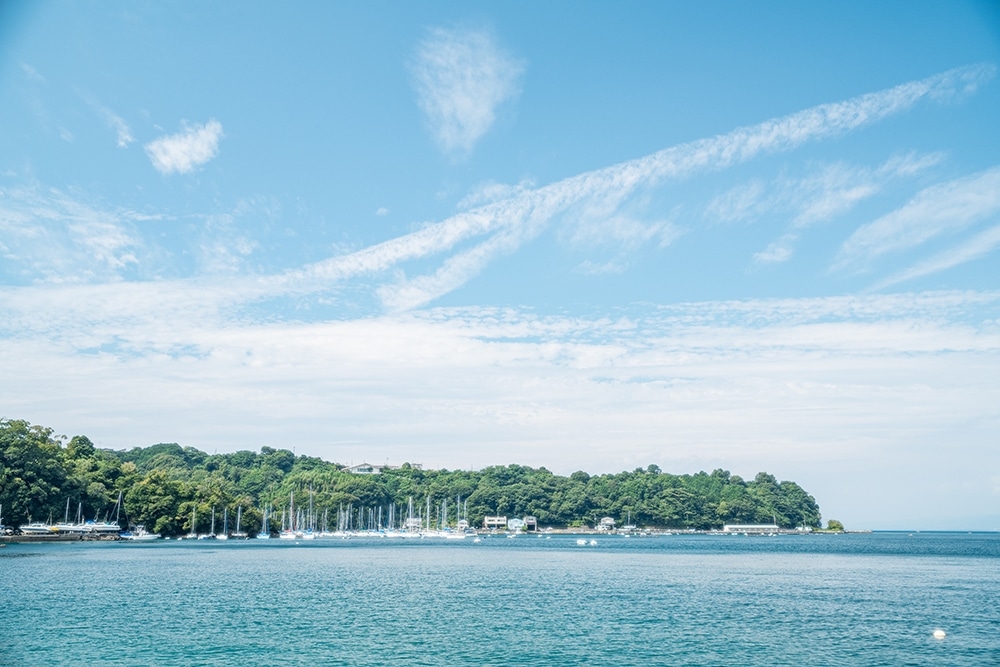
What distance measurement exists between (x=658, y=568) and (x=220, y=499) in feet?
341

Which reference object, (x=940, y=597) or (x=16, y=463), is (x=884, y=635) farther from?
(x=16, y=463)

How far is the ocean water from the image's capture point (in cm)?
3525

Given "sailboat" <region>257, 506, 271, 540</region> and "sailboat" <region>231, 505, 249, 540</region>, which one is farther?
"sailboat" <region>257, 506, 271, 540</region>

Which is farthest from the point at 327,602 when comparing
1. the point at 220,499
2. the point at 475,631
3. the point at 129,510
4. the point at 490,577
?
the point at 220,499

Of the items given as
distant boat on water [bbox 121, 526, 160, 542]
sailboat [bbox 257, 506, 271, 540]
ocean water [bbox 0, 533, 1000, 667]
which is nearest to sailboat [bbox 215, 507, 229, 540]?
distant boat on water [bbox 121, 526, 160, 542]

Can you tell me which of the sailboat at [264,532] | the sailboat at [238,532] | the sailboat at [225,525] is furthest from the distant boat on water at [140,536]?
the sailboat at [264,532]

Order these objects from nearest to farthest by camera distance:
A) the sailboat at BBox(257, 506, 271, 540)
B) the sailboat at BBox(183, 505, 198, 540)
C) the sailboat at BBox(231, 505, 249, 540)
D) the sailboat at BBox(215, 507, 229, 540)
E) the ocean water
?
the ocean water → the sailboat at BBox(183, 505, 198, 540) → the sailboat at BBox(215, 507, 229, 540) → the sailboat at BBox(231, 505, 249, 540) → the sailboat at BBox(257, 506, 271, 540)

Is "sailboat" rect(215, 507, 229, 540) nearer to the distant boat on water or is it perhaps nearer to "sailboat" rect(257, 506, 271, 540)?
the distant boat on water

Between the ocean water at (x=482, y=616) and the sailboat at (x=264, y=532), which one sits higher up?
the sailboat at (x=264, y=532)

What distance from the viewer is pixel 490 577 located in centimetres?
7475

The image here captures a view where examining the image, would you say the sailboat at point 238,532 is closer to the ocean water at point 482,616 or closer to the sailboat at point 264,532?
the sailboat at point 264,532

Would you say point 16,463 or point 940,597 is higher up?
point 16,463

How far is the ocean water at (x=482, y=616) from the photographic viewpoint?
35.2m

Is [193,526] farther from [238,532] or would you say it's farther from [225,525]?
[238,532]
